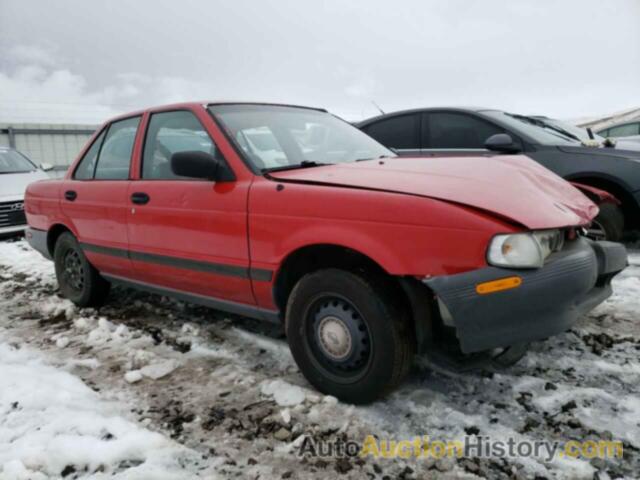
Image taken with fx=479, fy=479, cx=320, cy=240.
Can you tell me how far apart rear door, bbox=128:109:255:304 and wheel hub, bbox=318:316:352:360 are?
55 cm

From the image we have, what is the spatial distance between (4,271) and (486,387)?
5459mm

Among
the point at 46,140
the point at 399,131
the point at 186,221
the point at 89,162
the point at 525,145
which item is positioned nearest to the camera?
the point at 186,221

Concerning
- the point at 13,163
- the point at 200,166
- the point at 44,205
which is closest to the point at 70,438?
the point at 200,166

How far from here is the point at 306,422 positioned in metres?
2.25

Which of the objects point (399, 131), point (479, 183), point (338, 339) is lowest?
point (338, 339)

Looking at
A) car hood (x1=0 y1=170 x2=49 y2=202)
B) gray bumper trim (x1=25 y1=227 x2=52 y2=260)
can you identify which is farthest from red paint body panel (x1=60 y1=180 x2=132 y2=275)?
car hood (x1=0 y1=170 x2=49 y2=202)

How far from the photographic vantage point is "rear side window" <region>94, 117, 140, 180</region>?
357 centimetres

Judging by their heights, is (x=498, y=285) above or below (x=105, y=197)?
below

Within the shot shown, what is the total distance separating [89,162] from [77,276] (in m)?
0.99

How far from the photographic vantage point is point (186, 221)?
9.69ft

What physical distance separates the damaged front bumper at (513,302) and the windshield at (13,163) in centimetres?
832

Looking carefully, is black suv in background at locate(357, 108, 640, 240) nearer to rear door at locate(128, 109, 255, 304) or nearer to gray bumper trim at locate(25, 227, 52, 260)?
rear door at locate(128, 109, 255, 304)

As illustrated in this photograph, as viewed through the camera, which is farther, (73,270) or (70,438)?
(73,270)

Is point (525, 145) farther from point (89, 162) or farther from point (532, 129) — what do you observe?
point (89, 162)
